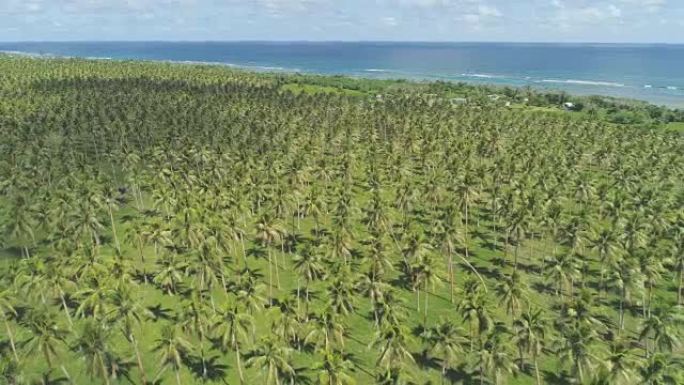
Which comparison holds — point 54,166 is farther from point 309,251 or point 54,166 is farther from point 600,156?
point 600,156

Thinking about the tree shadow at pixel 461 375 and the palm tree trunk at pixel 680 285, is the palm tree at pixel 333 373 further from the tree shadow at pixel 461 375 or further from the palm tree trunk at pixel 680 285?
the palm tree trunk at pixel 680 285

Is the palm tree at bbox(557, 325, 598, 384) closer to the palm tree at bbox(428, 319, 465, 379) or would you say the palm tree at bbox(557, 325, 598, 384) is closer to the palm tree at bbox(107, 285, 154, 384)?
the palm tree at bbox(428, 319, 465, 379)

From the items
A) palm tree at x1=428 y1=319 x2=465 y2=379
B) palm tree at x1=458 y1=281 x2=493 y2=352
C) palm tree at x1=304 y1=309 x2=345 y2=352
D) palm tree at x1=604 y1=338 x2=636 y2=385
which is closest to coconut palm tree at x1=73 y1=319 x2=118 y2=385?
palm tree at x1=304 y1=309 x2=345 y2=352

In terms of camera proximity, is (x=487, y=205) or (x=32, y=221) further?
(x=487, y=205)

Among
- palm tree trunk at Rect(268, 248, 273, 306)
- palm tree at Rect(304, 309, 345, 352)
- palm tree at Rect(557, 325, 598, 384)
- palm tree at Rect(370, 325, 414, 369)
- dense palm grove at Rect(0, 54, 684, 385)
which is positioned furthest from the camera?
palm tree trunk at Rect(268, 248, 273, 306)

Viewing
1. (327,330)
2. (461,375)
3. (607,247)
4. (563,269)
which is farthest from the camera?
(607,247)

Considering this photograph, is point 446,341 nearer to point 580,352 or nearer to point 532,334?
point 532,334

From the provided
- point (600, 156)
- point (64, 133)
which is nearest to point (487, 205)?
point (600, 156)

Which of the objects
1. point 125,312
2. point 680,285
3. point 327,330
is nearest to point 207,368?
point 125,312

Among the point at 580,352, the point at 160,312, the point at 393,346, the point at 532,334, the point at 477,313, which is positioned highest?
the point at 477,313
